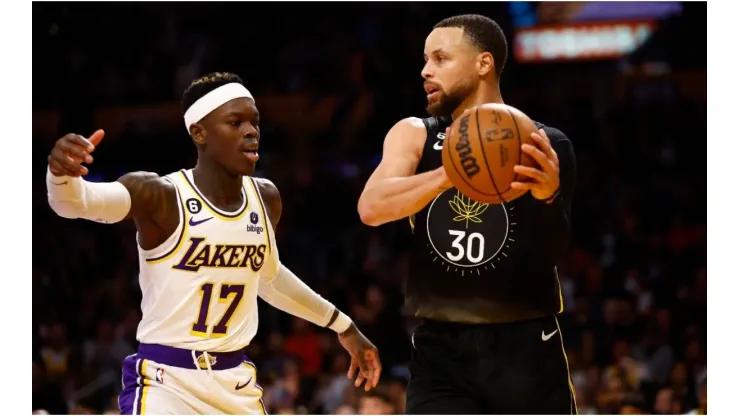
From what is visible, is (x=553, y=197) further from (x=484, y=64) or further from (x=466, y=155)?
(x=484, y=64)

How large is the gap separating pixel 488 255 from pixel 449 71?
792mm

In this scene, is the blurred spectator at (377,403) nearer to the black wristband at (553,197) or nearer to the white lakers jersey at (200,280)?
the white lakers jersey at (200,280)

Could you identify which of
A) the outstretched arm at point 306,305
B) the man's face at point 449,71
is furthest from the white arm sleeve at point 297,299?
the man's face at point 449,71

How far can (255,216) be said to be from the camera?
15.3 ft

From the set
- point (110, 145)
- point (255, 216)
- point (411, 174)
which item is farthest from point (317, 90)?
point (411, 174)

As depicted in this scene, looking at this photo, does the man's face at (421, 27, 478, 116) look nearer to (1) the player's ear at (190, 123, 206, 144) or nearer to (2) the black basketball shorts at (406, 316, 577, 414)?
(2) the black basketball shorts at (406, 316, 577, 414)

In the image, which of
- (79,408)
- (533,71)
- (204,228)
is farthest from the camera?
(533,71)

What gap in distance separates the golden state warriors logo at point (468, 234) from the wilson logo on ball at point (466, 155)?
0.53 m

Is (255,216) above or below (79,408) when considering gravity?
above

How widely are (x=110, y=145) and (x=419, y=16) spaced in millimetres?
4349

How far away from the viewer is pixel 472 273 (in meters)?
3.86

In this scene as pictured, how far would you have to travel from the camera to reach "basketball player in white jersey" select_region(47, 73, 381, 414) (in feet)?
14.0

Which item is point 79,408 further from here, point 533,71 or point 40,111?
point 533,71

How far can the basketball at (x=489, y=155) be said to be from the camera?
134 inches
